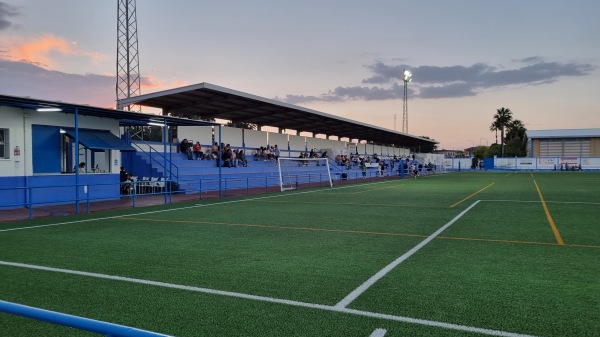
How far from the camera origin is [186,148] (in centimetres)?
2900

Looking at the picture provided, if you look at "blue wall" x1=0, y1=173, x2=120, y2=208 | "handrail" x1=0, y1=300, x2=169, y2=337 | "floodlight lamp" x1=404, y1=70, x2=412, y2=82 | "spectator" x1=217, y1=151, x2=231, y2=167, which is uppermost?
"floodlight lamp" x1=404, y1=70, x2=412, y2=82

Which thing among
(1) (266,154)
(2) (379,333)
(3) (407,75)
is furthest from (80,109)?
(3) (407,75)

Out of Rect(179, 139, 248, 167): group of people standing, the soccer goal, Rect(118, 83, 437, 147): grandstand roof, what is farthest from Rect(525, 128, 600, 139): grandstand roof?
Rect(179, 139, 248, 167): group of people standing

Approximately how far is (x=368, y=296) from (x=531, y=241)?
559cm

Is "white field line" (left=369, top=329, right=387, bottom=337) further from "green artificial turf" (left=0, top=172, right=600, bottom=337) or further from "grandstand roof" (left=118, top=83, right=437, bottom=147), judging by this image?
"grandstand roof" (left=118, top=83, right=437, bottom=147)

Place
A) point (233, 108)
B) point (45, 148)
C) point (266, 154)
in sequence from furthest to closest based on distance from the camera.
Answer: point (266, 154) < point (233, 108) < point (45, 148)

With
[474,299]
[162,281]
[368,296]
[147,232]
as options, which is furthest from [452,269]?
[147,232]

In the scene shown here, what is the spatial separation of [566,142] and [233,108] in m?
69.7

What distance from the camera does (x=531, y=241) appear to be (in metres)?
9.47

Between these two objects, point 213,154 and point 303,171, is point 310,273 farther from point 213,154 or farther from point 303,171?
point 303,171

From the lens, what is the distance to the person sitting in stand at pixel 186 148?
28766 millimetres

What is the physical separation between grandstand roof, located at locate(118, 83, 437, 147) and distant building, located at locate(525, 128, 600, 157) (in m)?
49.4

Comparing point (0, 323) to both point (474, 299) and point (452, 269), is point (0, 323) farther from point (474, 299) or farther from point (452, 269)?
point (452, 269)

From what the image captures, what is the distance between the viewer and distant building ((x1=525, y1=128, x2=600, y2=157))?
253 ft
